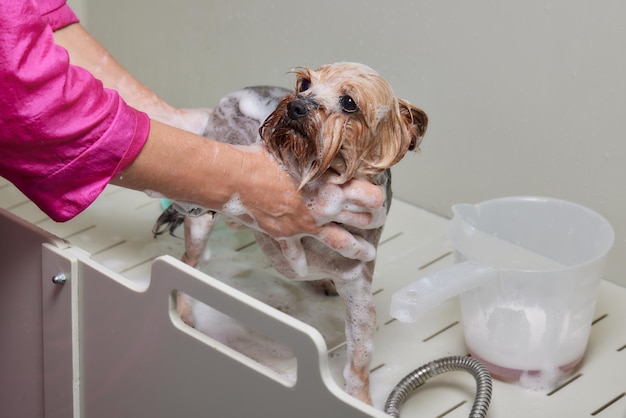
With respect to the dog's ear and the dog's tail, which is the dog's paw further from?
the dog's ear

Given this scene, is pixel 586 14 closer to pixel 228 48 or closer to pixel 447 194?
pixel 447 194

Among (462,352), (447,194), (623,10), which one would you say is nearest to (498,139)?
(447,194)

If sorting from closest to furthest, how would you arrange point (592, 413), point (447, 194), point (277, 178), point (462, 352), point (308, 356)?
point (308, 356)
point (277, 178)
point (592, 413)
point (462, 352)
point (447, 194)

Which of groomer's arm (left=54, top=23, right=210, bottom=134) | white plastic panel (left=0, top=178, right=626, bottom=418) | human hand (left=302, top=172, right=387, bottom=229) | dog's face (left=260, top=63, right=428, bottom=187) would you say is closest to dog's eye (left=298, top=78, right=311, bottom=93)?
dog's face (left=260, top=63, right=428, bottom=187)

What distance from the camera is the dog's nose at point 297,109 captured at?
42.4 inches

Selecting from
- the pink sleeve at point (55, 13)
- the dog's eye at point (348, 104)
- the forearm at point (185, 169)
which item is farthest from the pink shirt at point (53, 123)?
the pink sleeve at point (55, 13)

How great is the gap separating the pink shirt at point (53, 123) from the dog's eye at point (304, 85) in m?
0.19

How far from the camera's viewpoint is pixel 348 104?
1095 millimetres

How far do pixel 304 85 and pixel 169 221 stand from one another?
0.60m

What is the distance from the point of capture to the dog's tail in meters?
1.63

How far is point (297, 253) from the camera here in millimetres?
1244

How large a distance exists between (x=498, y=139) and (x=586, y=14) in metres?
0.28

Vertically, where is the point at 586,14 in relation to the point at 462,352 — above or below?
above

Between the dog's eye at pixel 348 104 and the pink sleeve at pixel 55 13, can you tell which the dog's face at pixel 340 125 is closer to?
the dog's eye at pixel 348 104
